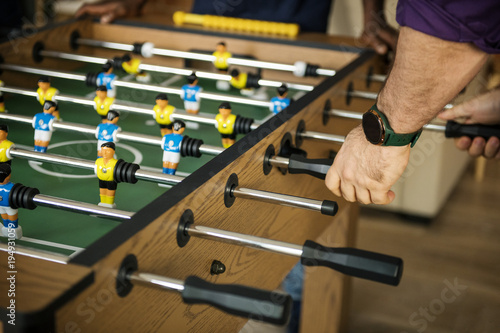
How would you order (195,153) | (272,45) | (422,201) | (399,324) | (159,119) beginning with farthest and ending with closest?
(422,201) < (399,324) < (272,45) < (159,119) < (195,153)

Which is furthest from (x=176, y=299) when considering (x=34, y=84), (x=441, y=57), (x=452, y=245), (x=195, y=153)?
(x=452, y=245)

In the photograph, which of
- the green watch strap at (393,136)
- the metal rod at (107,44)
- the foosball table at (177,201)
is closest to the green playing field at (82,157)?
the foosball table at (177,201)

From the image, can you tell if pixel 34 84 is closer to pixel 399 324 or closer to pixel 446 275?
pixel 399 324

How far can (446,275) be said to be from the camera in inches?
104

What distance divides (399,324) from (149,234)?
71.7 inches

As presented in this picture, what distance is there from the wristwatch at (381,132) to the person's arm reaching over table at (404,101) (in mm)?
11

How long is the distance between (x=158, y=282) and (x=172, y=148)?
0.46 metres

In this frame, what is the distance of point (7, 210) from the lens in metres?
0.99

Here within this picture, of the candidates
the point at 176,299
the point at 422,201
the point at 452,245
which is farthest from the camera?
the point at 422,201

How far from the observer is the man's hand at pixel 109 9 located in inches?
82.1

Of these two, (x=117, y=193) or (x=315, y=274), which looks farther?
(x=315, y=274)

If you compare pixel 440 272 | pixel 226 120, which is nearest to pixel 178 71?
pixel 226 120

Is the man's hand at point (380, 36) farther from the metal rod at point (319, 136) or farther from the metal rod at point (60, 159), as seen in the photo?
the metal rod at point (60, 159)

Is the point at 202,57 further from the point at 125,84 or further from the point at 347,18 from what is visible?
the point at 347,18
